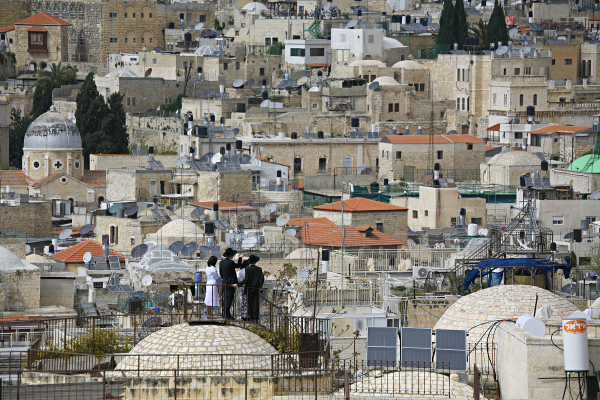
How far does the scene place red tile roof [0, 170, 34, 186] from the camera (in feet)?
202

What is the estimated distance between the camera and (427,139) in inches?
2504

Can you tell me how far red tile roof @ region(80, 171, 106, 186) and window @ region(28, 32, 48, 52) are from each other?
108ft

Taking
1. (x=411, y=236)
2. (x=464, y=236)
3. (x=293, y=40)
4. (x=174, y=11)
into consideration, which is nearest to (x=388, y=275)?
(x=464, y=236)

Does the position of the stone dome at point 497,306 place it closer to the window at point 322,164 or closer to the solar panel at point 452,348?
the solar panel at point 452,348

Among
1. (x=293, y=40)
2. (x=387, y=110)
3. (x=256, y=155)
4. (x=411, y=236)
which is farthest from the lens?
(x=293, y=40)

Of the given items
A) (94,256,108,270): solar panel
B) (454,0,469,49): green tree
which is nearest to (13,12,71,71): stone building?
(454,0,469,49): green tree

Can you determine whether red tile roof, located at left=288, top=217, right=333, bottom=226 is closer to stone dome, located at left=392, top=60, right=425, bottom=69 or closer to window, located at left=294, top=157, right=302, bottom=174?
window, located at left=294, top=157, right=302, bottom=174

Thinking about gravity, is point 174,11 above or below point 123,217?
above

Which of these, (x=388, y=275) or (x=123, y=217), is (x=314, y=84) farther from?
(x=388, y=275)

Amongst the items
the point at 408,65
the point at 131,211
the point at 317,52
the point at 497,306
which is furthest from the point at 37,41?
the point at 497,306

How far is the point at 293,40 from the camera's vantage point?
8144 centimetres

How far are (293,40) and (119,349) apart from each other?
6229 cm

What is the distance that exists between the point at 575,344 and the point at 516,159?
4423cm

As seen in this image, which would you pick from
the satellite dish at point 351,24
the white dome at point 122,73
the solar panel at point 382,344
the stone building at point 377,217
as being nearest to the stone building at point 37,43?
the white dome at point 122,73
